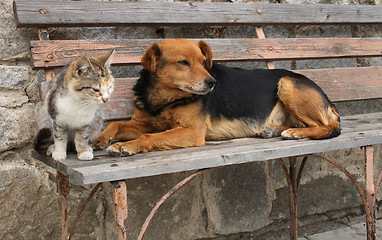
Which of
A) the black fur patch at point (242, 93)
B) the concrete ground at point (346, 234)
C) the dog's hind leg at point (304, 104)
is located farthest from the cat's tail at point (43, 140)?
the concrete ground at point (346, 234)

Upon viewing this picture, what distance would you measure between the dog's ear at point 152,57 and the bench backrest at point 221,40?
28 cm

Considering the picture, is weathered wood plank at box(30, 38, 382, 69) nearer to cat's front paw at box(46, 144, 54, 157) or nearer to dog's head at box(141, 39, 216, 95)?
dog's head at box(141, 39, 216, 95)

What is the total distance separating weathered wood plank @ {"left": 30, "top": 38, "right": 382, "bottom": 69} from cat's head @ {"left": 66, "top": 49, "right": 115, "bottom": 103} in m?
0.57

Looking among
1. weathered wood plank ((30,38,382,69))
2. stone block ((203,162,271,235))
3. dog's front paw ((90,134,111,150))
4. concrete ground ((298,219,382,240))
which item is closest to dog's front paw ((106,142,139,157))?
dog's front paw ((90,134,111,150))

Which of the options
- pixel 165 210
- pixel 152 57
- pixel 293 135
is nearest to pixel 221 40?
pixel 152 57

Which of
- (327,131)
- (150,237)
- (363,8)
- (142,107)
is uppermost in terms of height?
(363,8)

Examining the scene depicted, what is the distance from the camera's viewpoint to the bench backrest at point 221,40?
2.47 m

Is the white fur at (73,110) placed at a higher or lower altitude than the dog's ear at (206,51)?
lower

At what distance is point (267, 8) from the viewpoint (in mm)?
3160

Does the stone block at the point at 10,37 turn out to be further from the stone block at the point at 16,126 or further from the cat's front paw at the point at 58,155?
the cat's front paw at the point at 58,155

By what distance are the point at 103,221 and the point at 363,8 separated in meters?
2.77

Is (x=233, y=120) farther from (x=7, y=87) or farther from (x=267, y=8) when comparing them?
(x=7, y=87)

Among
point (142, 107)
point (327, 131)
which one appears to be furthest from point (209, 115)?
point (327, 131)

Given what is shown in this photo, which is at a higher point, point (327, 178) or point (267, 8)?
point (267, 8)
